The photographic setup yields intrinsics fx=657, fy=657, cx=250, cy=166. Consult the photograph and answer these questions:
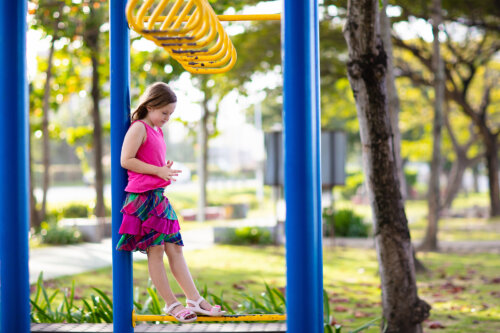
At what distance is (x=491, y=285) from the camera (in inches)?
306

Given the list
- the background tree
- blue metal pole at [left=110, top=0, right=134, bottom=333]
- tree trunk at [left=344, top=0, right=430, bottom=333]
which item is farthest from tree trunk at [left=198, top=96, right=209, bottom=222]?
blue metal pole at [left=110, top=0, right=134, bottom=333]

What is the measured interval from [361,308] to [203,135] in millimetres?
13327

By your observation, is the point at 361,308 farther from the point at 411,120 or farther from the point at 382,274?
the point at 411,120

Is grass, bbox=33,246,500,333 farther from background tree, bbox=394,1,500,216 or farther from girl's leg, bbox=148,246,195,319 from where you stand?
background tree, bbox=394,1,500,216

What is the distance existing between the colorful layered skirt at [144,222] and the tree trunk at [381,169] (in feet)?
6.34

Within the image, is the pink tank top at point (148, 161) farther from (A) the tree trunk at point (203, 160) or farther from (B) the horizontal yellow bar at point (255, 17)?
(A) the tree trunk at point (203, 160)

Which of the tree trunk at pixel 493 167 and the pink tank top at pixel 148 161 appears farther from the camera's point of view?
the tree trunk at pixel 493 167

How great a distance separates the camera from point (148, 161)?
3.44 meters

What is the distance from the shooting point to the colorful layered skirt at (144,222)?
11.2 ft

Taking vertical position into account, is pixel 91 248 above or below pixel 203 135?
below

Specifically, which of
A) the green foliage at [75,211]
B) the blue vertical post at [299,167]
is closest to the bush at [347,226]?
the green foliage at [75,211]

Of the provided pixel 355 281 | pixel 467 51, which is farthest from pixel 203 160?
pixel 355 281

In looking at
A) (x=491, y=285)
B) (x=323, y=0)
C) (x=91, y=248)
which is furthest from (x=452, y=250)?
(x=91, y=248)

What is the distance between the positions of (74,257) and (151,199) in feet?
25.0
